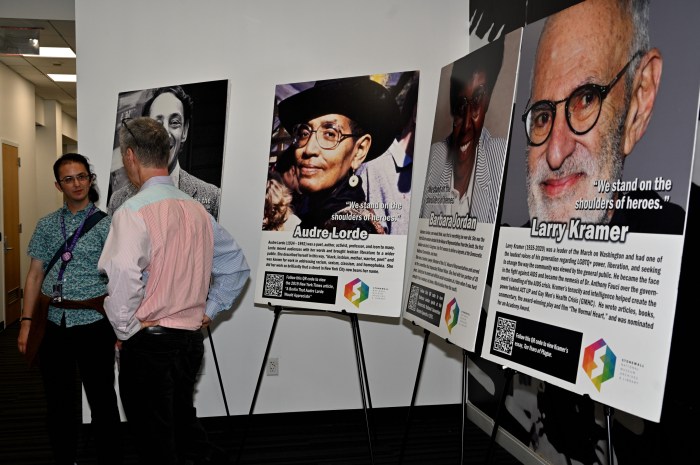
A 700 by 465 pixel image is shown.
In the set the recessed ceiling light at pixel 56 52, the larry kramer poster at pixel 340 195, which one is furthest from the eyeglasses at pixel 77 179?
the recessed ceiling light at pixel 56 52

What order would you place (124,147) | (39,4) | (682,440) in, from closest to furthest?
(682,440)
(124,147)
(39,4)

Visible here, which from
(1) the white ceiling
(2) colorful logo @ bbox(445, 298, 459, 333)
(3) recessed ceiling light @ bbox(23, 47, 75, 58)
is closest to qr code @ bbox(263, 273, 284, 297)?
(2) colorful logo @ bbox(445, 298, 459, 333)

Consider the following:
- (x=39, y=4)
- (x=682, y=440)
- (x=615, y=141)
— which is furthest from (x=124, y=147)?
(x=39, y=4)

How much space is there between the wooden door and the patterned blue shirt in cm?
508

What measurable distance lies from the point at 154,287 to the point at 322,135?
4.31ft

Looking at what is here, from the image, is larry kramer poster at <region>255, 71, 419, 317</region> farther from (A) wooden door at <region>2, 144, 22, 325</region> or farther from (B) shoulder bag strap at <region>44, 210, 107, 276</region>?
(A) wooden door at <region>2, 144, 22, 325</region>

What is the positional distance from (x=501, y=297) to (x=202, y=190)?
6.50 ft

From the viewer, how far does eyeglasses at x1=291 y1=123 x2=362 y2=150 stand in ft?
10.6

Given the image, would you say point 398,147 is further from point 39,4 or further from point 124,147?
point 39,4

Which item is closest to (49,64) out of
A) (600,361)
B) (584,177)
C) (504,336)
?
(504,336)

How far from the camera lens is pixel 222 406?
13.1 ft

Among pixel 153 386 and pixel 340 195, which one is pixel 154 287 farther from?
pixel 340 195

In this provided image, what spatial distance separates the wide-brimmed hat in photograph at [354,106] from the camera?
3129 millimetres

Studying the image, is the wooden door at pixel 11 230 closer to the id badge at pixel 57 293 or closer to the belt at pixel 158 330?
the id badge at pixel 57 293
